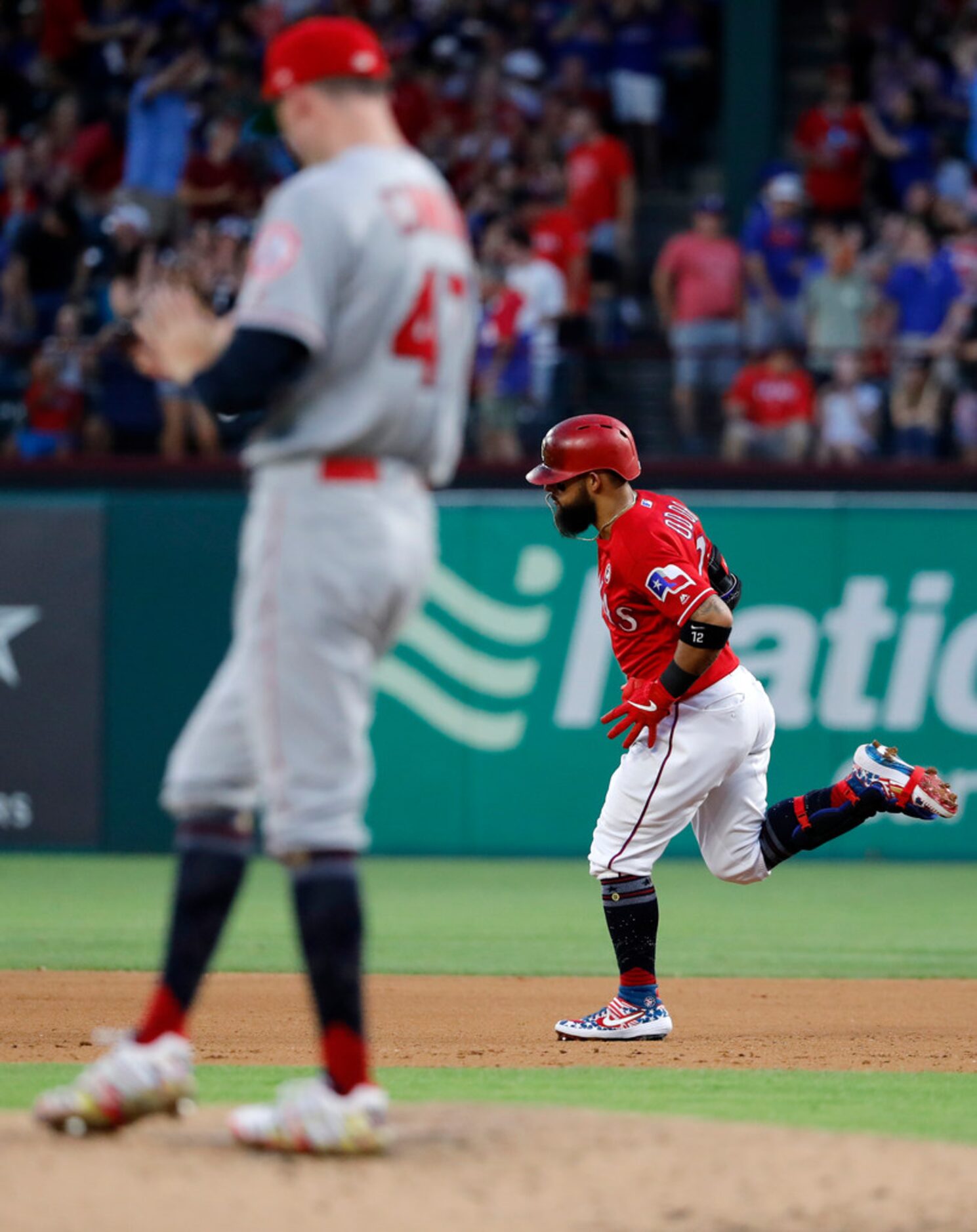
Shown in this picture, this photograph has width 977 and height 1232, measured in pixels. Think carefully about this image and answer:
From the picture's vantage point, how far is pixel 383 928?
33.5ft

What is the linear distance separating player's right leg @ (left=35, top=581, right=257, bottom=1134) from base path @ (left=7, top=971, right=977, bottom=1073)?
6.82 feet

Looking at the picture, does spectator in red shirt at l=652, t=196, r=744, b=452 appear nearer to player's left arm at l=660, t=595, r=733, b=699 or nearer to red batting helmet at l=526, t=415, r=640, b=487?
red batting helmet at l=526, t=415, r=640, b=487

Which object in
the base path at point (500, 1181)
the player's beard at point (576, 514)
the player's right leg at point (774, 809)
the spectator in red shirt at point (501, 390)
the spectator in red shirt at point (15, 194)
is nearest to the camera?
the base path at point (500, 1181)

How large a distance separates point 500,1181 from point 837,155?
13.4 metres

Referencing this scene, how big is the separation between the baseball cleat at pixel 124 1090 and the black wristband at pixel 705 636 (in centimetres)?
301

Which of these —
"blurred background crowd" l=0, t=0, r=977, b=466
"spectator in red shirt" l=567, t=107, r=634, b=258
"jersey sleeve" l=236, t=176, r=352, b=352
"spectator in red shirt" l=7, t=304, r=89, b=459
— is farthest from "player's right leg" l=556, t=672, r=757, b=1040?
"spectator in red shirt" l=567, t=107, r=634, b=258

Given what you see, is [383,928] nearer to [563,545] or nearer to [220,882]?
[563,545]

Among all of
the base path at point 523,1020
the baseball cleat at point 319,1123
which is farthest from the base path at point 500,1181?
the base path at point 523,1020

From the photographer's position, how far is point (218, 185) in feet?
52.9

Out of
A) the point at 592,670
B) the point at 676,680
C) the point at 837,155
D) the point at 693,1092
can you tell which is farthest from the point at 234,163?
the point at 693,1092

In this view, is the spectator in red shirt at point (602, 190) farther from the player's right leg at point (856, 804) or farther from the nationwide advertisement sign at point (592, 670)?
the player's right leg at point (856, 804)

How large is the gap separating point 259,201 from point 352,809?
43.0 feet

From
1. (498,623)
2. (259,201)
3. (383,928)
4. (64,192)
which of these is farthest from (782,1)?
(383,928)

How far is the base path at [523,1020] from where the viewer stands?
627 centimetres
